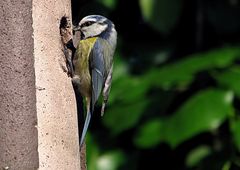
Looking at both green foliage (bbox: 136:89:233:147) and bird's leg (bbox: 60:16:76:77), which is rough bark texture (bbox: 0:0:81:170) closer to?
bird's leg (bbox: 60:16:76:77)

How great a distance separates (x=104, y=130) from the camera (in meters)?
4.01

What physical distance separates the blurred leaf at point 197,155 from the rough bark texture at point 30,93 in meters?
1.02

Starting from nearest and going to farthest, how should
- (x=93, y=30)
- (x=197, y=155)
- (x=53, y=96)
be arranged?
(x=53, y=96), (x=93, y=30), (x=197, y=155)

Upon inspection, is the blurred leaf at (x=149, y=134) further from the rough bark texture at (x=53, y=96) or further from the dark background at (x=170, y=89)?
the rough bark texture at (x=53, y=96)

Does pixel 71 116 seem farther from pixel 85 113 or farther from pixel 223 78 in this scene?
pixel 223 78

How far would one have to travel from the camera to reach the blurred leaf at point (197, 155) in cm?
394

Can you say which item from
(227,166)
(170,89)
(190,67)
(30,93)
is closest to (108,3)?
(170,89)

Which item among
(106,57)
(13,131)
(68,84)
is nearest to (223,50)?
(106,57)

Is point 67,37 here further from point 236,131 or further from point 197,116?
point 236,131

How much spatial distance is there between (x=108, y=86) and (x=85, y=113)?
14cm

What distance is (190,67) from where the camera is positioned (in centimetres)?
373

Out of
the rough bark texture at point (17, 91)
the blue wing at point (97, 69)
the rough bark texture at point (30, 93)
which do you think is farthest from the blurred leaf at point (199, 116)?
the rough bark texture at point (17, 91)

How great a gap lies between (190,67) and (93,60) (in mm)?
435

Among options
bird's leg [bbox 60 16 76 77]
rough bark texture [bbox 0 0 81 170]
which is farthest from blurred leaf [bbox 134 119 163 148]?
rough bark texture [bbox 0 0 81 170]
